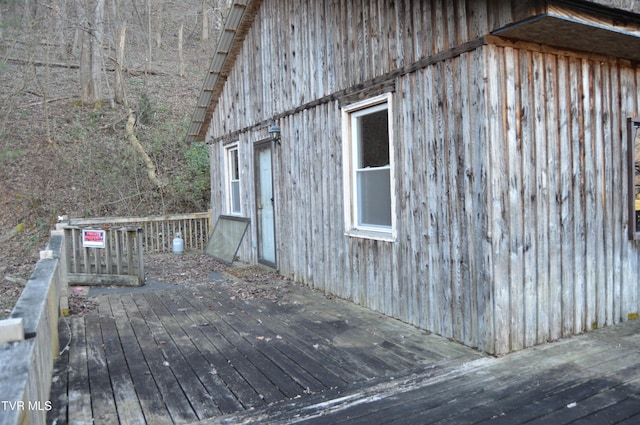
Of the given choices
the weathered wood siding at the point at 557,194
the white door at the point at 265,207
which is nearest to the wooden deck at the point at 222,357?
the weathered wood siding at the point at 557,194

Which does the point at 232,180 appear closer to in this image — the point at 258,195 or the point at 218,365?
the point at 258,195

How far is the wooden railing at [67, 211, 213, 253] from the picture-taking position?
33.5 ft

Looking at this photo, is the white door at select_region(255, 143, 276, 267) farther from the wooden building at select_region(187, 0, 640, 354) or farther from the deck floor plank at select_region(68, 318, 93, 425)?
the deck floor plank at select_region(68, 318, 93, 425)

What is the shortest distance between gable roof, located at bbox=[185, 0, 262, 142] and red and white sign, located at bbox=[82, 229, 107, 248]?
3.95 m

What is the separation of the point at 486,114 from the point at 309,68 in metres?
3.19

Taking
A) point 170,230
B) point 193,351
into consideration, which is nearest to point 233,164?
point 170,230

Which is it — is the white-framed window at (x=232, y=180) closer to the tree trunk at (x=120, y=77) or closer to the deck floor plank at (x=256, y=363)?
the deck floor plank at (x=256, y=363)

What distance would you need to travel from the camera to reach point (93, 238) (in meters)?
6.62

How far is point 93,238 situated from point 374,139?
431 cm

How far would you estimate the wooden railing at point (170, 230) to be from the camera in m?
10.2

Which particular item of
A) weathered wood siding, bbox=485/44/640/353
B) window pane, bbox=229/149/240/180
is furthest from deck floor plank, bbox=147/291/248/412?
window pane, bbox=229/149/240/180

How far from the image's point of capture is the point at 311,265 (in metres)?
6.39

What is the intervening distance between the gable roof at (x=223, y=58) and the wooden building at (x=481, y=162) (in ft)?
7.16

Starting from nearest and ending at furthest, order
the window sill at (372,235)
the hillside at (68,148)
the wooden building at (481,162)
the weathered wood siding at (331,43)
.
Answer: the wooden building at (481,162) < the weathered wood siding at (331,43) < the window sill at (372,235) < the hillside at (68,148)
